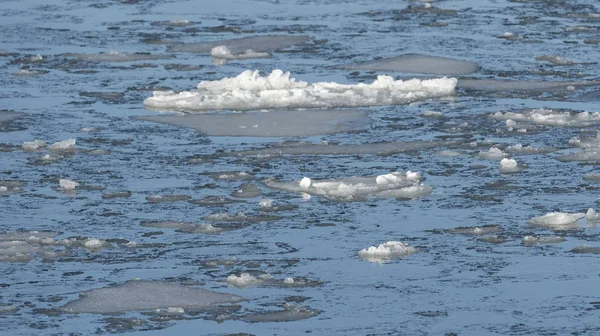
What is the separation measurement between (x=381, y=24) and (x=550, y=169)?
7.00 meters

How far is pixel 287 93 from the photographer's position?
1175cm

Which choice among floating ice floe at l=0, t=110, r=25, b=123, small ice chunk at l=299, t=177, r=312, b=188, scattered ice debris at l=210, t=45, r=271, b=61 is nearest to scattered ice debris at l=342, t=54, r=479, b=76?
scattered ice debris at l=210, t=45, r=271, b=61

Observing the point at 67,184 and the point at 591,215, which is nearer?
the point at 591,215

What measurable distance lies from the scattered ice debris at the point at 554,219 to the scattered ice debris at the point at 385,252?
91 cm

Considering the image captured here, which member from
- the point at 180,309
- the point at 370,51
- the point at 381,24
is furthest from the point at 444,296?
the point at 381,24

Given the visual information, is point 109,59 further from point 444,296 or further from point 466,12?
point 444,296

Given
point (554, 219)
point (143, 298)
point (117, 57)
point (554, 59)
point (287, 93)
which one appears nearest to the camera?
point (143, 298)

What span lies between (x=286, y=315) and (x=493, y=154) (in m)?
3.58

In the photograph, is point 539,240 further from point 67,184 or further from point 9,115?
point 9,115

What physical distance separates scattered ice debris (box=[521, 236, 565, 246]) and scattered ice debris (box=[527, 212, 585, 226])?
29 cm

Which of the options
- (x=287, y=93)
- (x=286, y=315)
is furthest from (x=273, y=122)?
(x=286, y=315)

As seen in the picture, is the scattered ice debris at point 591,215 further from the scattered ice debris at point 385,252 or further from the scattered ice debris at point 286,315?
the scattered ice debris at point 286,315

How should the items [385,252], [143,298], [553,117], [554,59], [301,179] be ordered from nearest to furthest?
[143,298]
[385,252]
[301,179]
[553,117]
[554,59]

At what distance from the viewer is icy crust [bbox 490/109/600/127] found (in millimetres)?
10844
